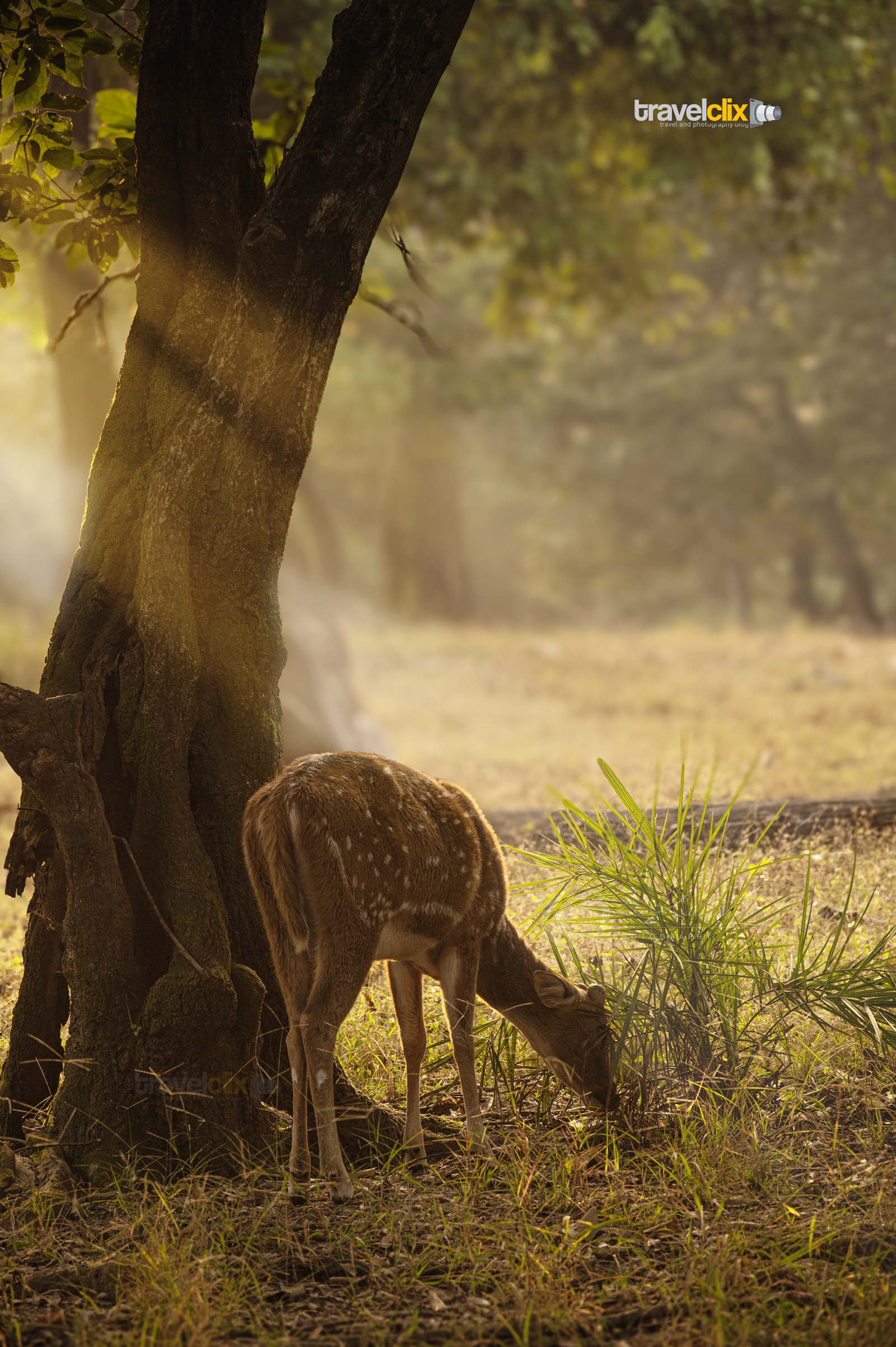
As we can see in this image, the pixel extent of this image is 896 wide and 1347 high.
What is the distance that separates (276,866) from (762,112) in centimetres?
994

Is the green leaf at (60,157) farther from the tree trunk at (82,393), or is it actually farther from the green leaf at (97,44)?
the tree trunk at (82,393)

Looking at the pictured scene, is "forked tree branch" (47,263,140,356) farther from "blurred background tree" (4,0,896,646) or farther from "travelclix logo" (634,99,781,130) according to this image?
"travelclix logo" (634,99,781,130)

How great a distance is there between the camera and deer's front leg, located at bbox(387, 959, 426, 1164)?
394 cm

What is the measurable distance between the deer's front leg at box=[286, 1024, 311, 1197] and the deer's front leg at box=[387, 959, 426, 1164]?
1.17 feet

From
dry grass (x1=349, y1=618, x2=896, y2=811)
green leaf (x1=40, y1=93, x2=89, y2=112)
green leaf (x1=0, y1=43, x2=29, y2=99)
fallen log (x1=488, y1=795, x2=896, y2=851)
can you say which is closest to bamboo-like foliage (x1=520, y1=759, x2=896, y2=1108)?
fallen log (x1=488, y1=795, x2=896, y2=851)

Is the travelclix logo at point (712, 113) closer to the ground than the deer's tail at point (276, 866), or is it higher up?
higher up

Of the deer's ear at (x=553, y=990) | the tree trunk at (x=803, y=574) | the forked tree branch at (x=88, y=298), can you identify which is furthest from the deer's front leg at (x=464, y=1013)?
the tree trunk at (x=803, y=574)

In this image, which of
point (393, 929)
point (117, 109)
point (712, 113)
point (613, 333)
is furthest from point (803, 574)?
point (393, 929)

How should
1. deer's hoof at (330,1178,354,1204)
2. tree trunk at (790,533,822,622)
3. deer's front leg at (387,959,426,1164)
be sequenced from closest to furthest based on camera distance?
deer's hoof at (330,1178,354,1204) → deer's front leg at (387,959,426,1164) → tree trunk at (790,533,822,622)

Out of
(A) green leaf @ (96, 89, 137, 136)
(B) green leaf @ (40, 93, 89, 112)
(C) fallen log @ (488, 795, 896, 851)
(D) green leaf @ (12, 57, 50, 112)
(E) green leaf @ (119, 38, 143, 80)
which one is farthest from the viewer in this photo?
(C) fallen log @ (488, 795, 896, 851)

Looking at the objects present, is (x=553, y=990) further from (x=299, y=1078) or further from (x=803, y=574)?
(x=803, y=574)

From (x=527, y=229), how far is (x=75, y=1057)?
11.0 m

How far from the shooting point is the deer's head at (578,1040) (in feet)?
13.5

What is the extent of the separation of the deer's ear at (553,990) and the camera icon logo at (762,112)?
960 centimetres
